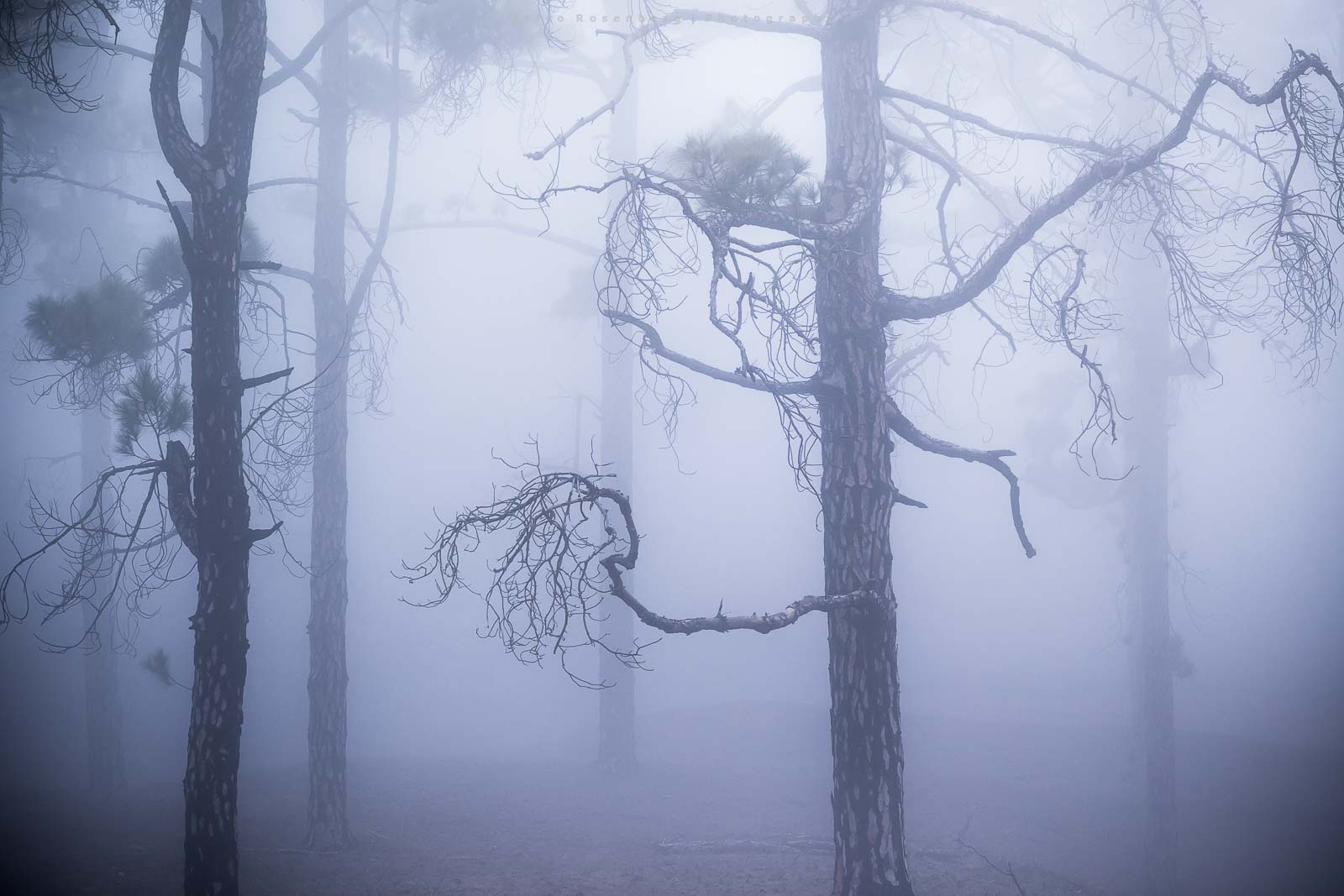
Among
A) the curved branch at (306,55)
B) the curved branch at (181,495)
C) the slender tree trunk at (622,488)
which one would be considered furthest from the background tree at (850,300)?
the slender tree trunk at (622,488)

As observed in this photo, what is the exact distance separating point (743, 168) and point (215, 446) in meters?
3.80

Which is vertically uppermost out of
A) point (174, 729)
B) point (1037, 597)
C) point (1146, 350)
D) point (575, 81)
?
point (575, 81)

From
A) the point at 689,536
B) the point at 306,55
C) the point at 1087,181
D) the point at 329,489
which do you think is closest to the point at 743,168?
the point at 1087,181

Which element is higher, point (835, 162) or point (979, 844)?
point (835, 162)

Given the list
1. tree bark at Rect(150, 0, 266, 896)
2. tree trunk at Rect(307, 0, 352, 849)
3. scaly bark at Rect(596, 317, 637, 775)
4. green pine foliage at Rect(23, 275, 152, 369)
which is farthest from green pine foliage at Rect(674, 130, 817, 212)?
scaly bark at Rect(596, 317, 637, 775)

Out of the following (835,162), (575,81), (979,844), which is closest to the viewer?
(835,162)

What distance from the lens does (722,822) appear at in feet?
37.7

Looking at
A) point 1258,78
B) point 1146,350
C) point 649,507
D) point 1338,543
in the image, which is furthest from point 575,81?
point 1338,543

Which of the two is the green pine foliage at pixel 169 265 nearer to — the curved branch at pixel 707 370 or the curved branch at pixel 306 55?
the curved branch at pixel 306 55

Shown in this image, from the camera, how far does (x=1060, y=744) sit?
16391 mm

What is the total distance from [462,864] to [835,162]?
7.63 meters

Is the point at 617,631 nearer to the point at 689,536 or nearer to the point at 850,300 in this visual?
the point at 850,300

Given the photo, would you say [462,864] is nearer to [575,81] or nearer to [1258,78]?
[1258,78]

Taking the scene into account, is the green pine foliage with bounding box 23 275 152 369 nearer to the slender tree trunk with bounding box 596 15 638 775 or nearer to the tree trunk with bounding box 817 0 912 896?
the tree trunk with bounding box 817 0 912 896
